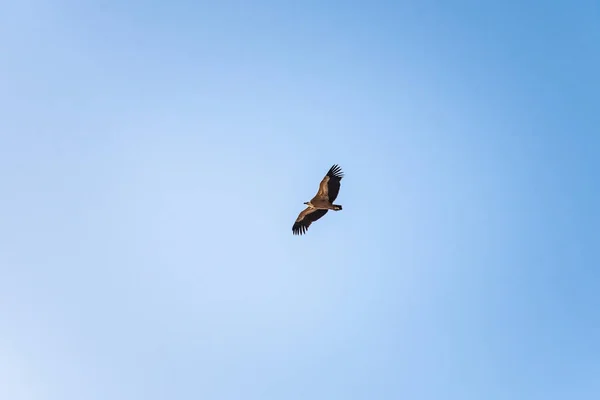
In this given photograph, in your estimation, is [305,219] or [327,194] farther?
[305,219]

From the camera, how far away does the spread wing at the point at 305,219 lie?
37562mm

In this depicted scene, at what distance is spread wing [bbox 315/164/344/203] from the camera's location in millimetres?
35219

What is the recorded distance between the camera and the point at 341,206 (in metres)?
35.1

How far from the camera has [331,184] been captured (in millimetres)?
35219

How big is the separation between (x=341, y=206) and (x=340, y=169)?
238cm

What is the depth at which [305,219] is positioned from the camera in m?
38.1

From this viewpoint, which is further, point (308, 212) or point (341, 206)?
point (308, 212)

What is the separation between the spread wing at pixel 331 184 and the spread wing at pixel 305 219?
2.08 m

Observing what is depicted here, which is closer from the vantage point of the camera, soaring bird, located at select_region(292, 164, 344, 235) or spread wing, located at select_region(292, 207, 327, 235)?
soaring bird, located at select_region(292, 164, 344, 235)

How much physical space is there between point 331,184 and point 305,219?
4046 mm

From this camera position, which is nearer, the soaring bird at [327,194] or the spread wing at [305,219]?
the soaring bird at [327,194]

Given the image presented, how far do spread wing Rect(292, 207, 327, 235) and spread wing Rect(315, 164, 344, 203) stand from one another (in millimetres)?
2075

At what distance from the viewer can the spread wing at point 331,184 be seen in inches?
1387
